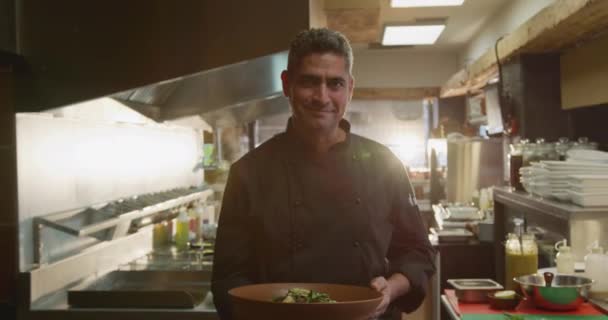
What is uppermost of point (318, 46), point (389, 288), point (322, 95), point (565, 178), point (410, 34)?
point (410, 34)

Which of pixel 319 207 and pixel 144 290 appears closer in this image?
pixel 319 207

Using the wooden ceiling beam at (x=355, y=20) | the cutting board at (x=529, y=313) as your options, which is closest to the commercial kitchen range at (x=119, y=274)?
the cutting board at (x=529, y=313)

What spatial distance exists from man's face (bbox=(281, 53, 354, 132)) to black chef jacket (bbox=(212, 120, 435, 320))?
0.14m

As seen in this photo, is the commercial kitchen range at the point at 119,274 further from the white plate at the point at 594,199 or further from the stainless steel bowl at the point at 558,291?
the white plate at the point at 594,199

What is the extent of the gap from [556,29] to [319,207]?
149 inches

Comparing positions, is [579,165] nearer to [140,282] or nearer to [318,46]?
[318,46]

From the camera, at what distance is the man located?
6.50ft

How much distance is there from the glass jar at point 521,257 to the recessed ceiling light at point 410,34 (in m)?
4.67

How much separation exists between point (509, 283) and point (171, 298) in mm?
1962

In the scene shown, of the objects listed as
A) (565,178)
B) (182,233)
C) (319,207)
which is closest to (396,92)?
(182,233)

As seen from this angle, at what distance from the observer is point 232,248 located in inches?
77.4

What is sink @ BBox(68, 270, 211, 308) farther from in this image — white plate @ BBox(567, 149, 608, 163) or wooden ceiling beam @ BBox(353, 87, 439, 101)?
wooden ceiling beam @ BBox(353, 87, 439, 101)

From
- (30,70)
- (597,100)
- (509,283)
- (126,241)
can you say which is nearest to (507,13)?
(597,100)

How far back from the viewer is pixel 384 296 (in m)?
1.87
